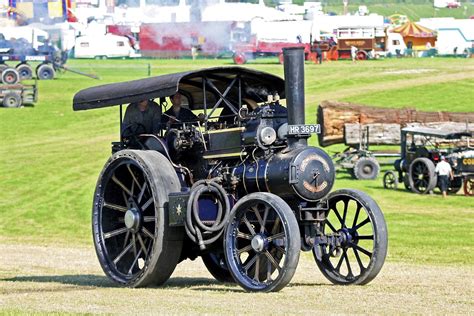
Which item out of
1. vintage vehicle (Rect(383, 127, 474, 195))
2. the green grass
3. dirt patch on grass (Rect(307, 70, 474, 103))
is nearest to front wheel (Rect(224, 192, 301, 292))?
the green grass

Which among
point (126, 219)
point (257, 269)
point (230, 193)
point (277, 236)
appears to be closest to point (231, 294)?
point (257, 269)

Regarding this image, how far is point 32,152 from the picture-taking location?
1394 inches

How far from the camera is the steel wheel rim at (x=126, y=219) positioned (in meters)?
13.2

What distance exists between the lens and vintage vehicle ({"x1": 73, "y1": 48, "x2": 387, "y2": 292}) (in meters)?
12.1

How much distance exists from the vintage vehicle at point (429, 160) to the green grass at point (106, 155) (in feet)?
2.02

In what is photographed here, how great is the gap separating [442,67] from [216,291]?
4427cm

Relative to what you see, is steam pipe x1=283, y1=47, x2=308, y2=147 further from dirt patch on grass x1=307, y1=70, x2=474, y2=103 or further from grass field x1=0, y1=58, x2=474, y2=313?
dirt patch on grass x1=307, y1=70, x2=474, y2=103

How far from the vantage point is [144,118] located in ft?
45.8

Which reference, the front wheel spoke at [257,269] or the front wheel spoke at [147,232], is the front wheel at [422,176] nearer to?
the front wheel spoke at [147,232]

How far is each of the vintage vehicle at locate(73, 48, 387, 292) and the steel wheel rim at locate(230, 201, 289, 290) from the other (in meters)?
0.01

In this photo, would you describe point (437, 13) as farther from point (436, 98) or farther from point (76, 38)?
point (436, 98)

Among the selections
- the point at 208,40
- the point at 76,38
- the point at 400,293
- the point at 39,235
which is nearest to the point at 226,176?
the point at 400,293

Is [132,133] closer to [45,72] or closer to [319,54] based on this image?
[45,72]

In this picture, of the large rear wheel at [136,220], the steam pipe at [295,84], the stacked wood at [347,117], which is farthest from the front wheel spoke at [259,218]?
the stacked wood at [347,117]
